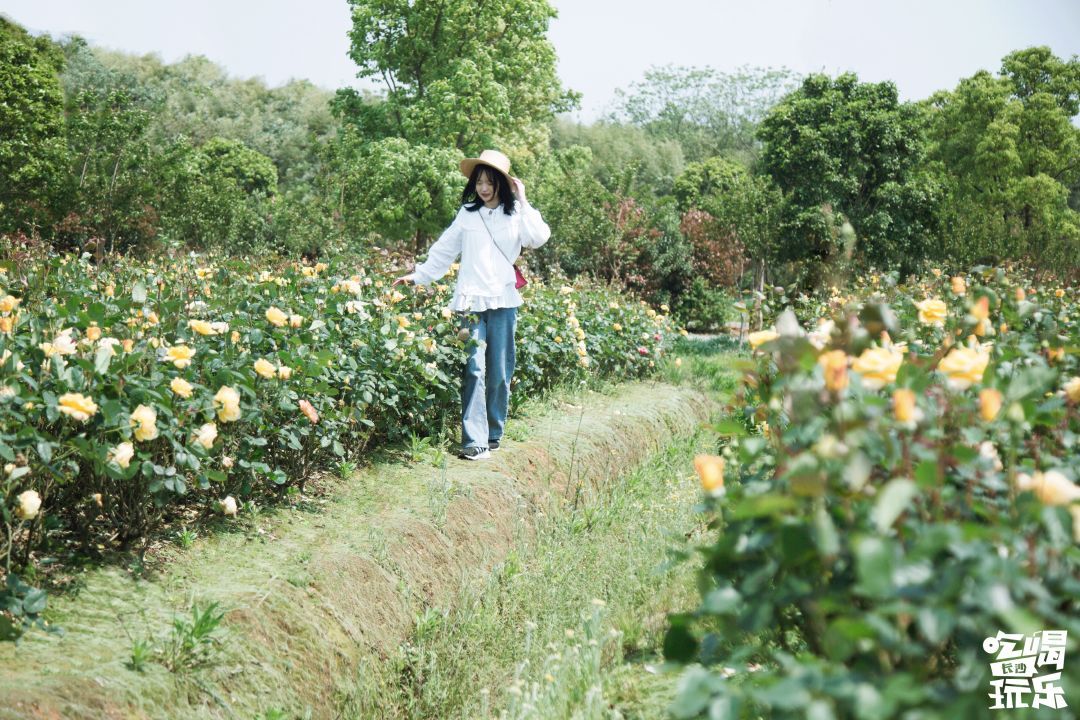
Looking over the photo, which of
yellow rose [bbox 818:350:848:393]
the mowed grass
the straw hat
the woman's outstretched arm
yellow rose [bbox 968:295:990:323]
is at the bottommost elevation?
the mowed grass

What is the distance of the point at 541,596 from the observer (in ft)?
11.7

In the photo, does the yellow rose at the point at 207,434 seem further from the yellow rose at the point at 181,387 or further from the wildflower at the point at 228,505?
the wildflower at the point at 228,505

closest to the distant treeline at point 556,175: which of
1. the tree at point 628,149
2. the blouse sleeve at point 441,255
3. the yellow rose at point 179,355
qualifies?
A: the blouse sleeve at point 441,255

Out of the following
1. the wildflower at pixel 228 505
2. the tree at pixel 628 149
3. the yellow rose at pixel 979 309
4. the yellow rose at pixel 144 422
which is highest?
the tree at pixel 628 149

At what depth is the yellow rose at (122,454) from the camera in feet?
7.59

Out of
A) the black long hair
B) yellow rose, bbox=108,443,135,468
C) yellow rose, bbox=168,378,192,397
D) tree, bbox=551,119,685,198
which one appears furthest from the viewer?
tree, bbox=551,119,685,198

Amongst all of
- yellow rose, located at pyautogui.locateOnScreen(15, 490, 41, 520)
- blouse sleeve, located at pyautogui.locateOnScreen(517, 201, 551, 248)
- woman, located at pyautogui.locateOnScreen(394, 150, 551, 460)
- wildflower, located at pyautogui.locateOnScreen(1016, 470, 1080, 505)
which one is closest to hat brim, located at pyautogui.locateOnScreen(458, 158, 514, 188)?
woman, located at pyautogui.locateOnScreen(394, 150, 551, 460)

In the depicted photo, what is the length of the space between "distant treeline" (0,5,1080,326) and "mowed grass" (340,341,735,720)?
4.85m

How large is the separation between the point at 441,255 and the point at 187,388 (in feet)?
7.35

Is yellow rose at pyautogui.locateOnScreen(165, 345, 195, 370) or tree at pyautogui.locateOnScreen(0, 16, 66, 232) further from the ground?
tree at pyautogui.locateOnScreen(0, 16, 66, 232)

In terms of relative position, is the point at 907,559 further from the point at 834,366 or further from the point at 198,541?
the point at 198,541

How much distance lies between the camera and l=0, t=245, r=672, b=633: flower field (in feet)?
7.73

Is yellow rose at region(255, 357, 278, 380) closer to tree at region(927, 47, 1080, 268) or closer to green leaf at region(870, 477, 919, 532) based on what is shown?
green leaf at region(870, 477, 919, 532)

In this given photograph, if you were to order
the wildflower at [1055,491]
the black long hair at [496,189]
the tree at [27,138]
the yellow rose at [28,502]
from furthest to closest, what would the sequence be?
the tree at [27,138]
the black long hair at [496,189]
the yellow rose at [28,502]
the wildflower at [1055,491]
